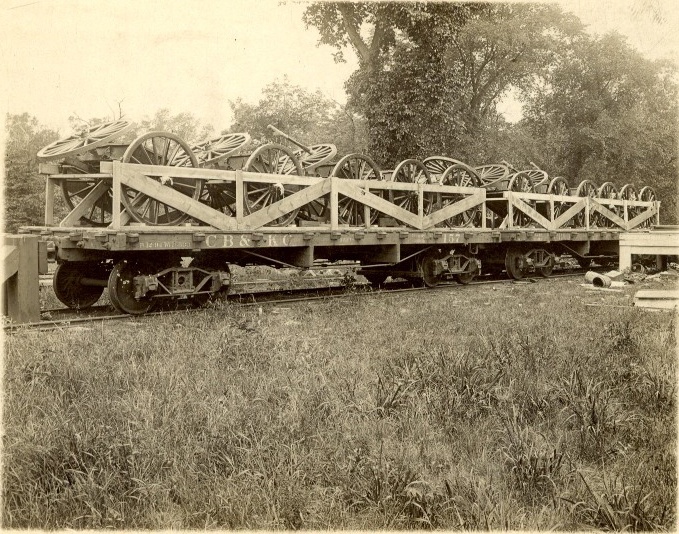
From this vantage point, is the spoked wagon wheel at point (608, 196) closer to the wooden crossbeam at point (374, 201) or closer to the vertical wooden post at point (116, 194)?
the wooden crossbeam at point (374, 201)

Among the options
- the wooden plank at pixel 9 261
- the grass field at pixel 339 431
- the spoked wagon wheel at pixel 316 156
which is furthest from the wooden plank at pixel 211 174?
the grass field at pixel 339 431

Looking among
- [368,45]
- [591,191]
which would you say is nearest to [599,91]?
[368,45]

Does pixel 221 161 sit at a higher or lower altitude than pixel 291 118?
lower

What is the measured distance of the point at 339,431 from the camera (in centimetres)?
418

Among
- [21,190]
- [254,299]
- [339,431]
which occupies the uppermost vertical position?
[21,190]

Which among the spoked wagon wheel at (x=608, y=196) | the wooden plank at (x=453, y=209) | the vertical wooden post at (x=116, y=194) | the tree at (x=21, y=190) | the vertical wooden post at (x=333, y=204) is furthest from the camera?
the tree at (x=21, y=190)

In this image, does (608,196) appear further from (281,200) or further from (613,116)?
(281,200)

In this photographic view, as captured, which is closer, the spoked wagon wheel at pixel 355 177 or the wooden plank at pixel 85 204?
the wooden plank at pixel 85 204

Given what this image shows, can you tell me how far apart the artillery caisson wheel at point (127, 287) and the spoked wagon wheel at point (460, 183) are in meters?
6.76

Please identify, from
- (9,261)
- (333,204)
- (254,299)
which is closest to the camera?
(9,261)

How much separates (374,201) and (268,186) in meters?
2.03

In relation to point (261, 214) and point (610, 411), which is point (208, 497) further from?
point (261, 214)

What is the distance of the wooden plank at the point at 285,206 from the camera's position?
9.99 meters

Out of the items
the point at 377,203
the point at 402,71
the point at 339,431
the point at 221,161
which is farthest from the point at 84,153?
the point at 402,71
